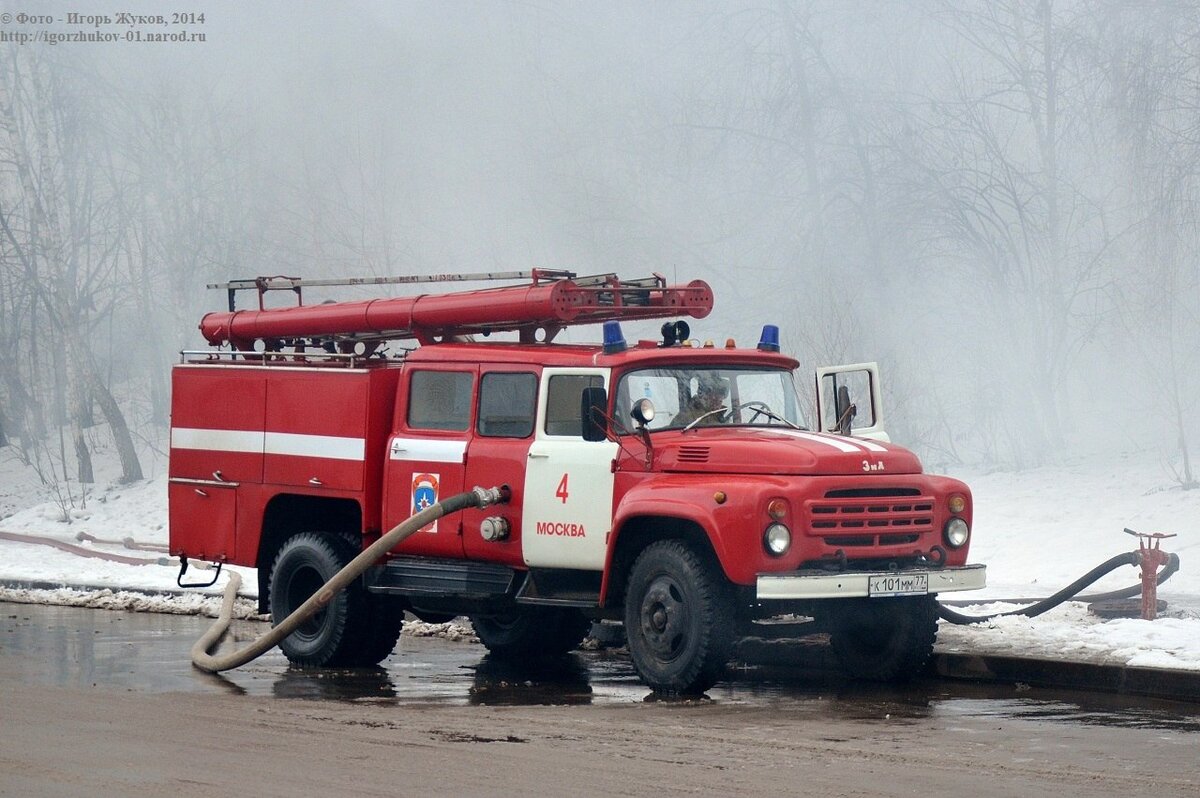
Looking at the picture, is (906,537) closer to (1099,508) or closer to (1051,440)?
(1099,508)

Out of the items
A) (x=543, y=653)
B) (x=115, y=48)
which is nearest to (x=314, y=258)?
(x=115, y=48)

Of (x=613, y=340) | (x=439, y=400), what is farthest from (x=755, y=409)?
(x=439, y=400)

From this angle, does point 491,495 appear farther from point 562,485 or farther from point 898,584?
point 898,584

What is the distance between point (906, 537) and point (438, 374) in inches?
148

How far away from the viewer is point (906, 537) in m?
10.9

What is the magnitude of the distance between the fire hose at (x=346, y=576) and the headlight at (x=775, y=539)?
232 cm

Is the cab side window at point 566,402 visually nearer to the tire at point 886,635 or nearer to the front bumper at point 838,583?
the front bumper at point 838,583

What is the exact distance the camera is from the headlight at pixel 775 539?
1028 cm

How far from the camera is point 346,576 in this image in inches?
482

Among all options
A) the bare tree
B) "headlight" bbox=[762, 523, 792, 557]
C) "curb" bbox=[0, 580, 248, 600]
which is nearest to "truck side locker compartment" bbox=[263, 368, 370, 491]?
"headlight" bbox=[762, 523, 792, 557]

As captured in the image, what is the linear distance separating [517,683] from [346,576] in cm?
147

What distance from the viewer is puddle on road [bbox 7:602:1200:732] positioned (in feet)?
32.9

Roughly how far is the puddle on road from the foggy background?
572 inches

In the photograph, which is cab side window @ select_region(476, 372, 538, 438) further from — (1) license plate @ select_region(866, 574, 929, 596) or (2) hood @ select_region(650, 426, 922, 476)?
(1) license plate @ select_region(866, 574, 929, 596)
